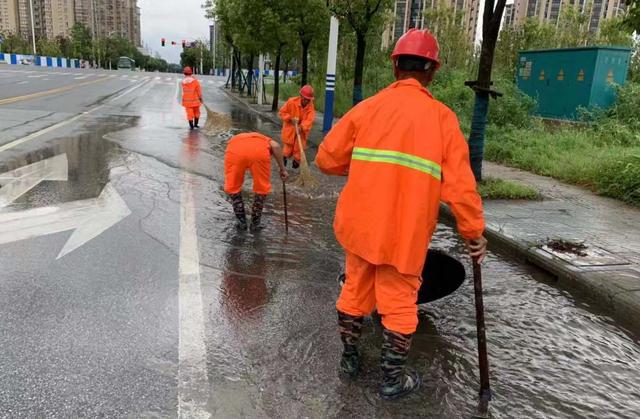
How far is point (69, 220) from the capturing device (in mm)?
6188

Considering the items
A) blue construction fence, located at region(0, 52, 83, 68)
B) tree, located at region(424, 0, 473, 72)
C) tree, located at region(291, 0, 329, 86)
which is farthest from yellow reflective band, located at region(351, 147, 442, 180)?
blue construction fence, located at region(0, 52, 83, 68)

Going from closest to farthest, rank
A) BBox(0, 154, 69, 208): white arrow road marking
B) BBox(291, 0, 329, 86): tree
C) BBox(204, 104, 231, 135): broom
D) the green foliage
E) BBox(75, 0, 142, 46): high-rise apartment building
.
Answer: BBox(0, 154, 69, 208): white arrow road marking, the green foliage, BBox(204, 104, 231, 135): broom, BBox(291, 0, 329, 86): tree, BBox(75, 0, 142, 46): high-rise apartment building

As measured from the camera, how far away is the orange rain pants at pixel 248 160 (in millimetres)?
6152

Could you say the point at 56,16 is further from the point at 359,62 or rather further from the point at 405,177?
the point at 405,177

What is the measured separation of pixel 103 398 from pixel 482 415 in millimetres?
2030

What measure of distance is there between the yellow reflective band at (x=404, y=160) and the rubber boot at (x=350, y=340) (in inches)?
37.1

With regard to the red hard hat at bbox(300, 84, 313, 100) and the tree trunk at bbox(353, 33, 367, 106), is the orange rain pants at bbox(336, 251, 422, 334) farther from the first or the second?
the tree trunk at bbox(353, 33, 367, 106)

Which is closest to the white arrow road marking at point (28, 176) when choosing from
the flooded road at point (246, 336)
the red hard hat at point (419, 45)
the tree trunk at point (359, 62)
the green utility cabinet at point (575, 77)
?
the flooded road at point (246, 336)

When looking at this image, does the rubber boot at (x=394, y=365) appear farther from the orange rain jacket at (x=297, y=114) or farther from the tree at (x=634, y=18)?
the orange rain jacket at (x=297, y=114)

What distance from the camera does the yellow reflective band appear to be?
9.64 feet

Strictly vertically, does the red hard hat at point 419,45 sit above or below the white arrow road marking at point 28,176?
above

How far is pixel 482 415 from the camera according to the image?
307 centimetres

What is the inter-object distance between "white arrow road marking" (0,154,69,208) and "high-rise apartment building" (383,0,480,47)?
810 centimetres

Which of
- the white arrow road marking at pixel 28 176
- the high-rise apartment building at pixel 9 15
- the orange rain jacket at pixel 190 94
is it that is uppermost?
the high-rise apartment building at pixel 9 15
